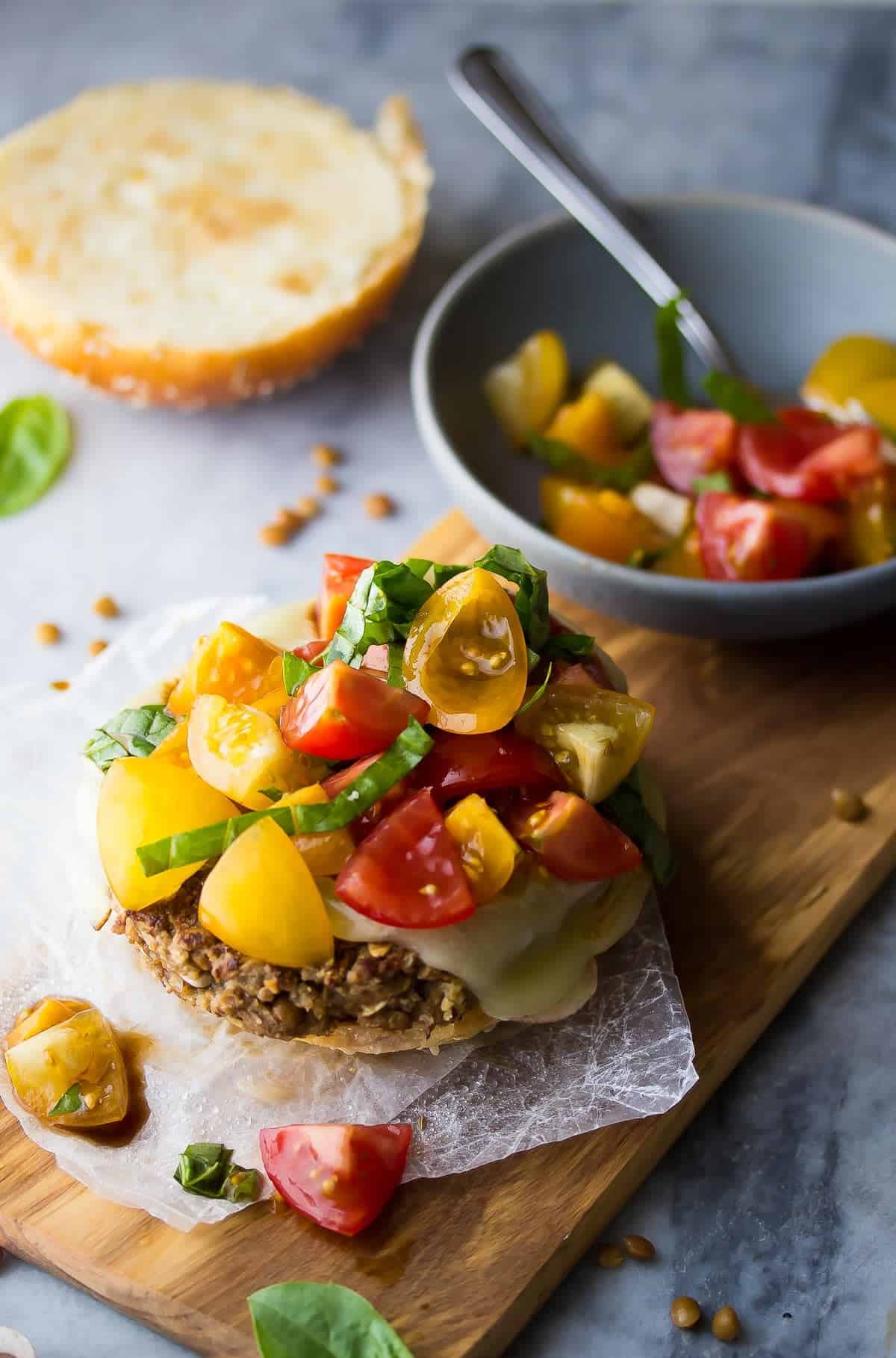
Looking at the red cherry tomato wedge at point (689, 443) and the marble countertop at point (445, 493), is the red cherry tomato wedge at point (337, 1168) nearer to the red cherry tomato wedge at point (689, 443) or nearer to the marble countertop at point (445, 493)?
the marble countertop at point (445, 493)

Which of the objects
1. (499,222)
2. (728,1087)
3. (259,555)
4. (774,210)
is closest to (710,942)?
(728,1087)

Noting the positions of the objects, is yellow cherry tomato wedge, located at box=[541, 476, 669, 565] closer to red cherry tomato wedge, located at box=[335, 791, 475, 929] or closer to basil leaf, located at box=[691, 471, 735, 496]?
basil leaf, located at box=[691, 471, 735, 496]

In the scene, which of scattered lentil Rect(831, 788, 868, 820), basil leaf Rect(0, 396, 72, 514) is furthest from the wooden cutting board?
basil leaf Rect(0, 396, 72, 514)

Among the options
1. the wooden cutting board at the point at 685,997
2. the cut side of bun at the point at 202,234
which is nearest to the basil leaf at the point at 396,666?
the wooden cutting board at the point at 685,997

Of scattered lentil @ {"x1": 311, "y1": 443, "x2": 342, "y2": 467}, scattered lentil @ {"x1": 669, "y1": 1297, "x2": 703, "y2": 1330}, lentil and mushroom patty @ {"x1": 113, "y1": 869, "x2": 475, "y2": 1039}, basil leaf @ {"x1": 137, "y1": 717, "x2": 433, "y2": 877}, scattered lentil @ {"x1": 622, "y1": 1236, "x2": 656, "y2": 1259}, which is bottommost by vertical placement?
scattered lentil @ {"x1": 669, "y1": 1297, "x2": 703, "y2": 1330}

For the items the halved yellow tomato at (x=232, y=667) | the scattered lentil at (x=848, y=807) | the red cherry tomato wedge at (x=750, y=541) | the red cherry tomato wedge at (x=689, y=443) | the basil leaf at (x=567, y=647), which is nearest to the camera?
the halved yellow tomato at (x=232, y=667)

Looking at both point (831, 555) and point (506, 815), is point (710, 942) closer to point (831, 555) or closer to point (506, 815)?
point (506, 815)

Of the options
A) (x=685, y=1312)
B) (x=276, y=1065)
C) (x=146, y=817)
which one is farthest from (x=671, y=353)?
(x=685, y=1312)
